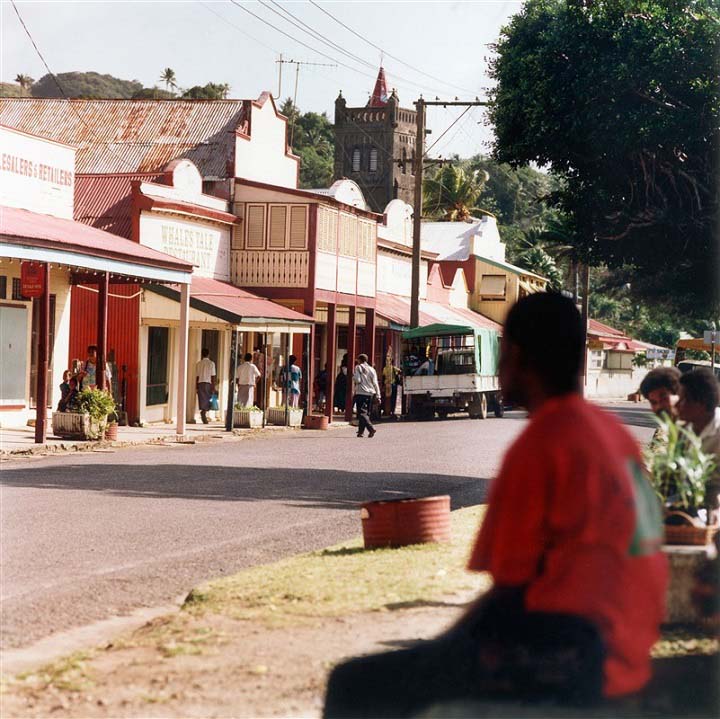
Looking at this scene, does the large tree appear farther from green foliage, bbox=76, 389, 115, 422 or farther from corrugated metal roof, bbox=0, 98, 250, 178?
corrugated metal roof, bbox=0, 98, 250, 178

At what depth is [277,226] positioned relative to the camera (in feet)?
123

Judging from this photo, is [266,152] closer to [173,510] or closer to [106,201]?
[106,201]

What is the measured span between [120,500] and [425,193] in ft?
251

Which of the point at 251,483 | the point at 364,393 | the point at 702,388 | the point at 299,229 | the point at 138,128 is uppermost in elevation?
the point at 138,128

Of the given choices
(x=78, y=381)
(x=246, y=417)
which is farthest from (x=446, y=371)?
(x=78, y=381)

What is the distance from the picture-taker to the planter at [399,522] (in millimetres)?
11055

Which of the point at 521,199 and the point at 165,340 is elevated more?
the point at 521,199

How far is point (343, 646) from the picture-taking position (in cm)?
731

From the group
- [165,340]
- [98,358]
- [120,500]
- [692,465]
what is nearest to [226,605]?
[692,465]

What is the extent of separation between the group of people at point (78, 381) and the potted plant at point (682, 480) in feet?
60.9

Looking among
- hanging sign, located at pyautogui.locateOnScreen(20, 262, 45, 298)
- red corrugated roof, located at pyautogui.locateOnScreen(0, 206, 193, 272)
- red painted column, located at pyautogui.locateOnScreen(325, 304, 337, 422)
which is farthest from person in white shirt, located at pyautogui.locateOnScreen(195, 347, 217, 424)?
hanging sign, located at pyautogui.locateOnScreen(20, 262, 45, 298)

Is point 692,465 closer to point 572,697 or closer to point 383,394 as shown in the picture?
point 572,697

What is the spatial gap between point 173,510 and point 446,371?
26.5m

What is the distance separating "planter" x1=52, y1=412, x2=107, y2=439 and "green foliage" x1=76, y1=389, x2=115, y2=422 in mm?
129
